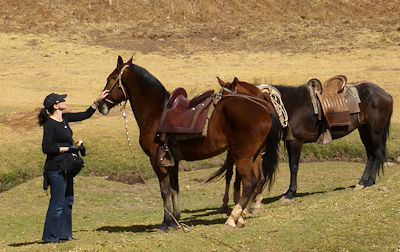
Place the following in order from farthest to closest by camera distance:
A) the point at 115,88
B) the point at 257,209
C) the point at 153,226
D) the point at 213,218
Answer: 1. the point at 257,209
2. the point at 213,218
3. the point at 153,226
4. the point at 115,88

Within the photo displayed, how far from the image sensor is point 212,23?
43.5 meters

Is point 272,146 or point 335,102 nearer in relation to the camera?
point 272,146

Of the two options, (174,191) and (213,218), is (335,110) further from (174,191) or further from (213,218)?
(174,191)

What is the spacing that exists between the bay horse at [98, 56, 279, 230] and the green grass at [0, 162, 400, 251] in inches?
24.6

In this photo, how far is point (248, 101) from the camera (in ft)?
30.7

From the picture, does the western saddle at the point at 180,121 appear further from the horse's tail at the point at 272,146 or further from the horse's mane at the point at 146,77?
the horse's tail at the point at 272,146

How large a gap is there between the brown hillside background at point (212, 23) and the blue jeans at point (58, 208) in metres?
29.6

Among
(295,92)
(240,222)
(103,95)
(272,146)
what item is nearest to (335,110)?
(295,92)

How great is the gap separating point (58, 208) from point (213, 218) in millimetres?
3196

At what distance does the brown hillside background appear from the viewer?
39.6 meters

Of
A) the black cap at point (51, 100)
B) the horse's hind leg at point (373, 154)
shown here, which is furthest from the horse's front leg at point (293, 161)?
the black cap at point (51, 100)

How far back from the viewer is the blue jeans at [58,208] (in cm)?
904

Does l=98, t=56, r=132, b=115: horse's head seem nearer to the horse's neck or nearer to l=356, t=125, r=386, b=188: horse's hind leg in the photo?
the horse's neck

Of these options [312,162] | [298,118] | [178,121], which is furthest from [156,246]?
[312,162]
